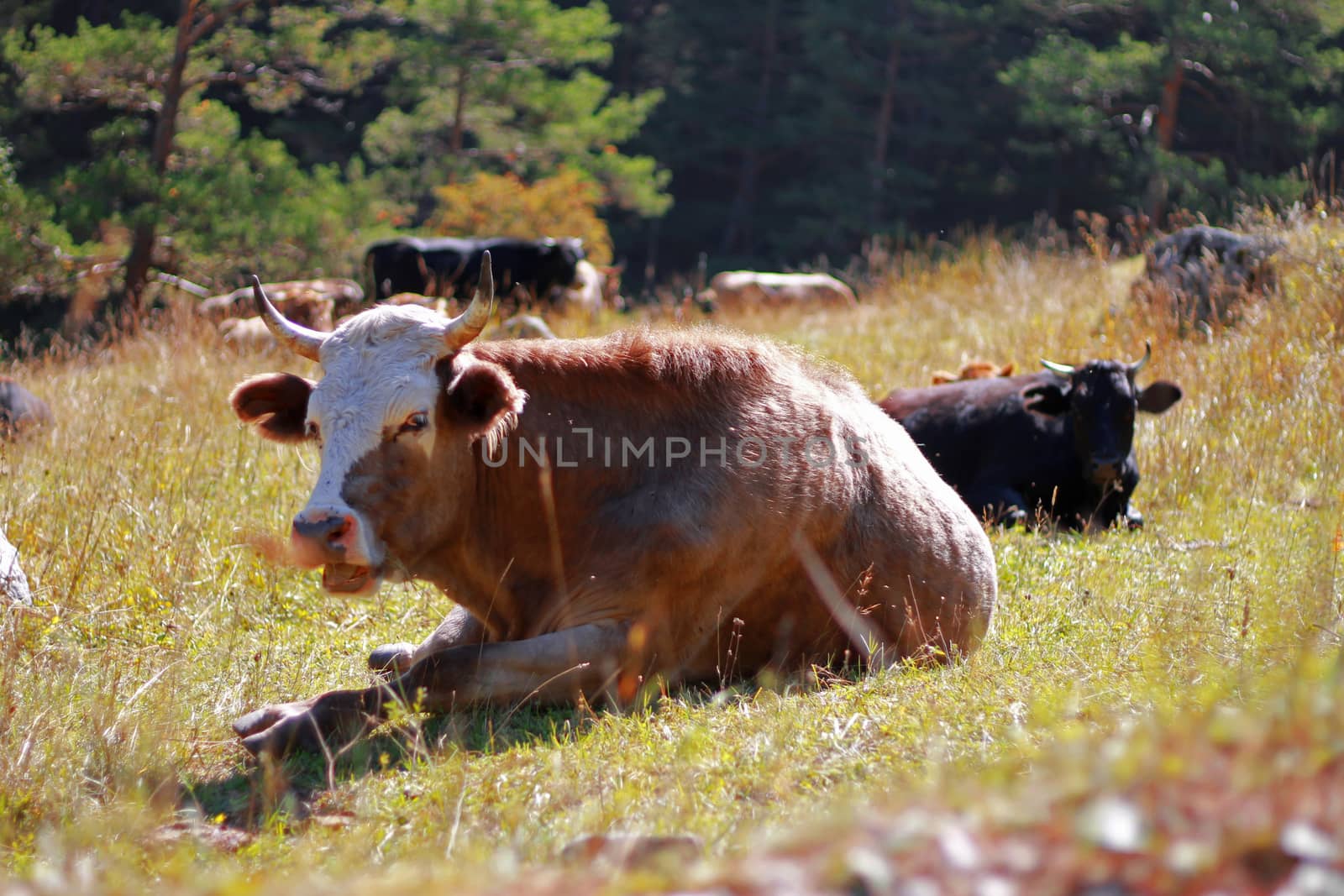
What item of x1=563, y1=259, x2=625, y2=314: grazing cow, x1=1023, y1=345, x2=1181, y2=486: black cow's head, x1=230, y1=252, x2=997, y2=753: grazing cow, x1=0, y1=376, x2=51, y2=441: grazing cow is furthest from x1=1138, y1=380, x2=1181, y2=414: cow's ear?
x1=563, y1=259, x2=625, y2=314: grazing cow

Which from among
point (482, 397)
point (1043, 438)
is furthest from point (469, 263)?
point (482, 397)

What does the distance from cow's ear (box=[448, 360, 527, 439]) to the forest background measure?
12220 millimetres

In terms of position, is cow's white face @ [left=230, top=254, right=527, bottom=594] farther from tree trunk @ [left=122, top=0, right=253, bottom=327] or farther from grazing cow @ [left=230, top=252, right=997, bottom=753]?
tree trunk @ [left=122, top=0, right=253, bottom=327]

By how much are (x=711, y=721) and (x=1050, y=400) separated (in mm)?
6040

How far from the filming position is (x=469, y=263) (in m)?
16.9

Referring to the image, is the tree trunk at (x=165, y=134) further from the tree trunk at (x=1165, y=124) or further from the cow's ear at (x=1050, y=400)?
the tree trunk at (x=1165, y=124)

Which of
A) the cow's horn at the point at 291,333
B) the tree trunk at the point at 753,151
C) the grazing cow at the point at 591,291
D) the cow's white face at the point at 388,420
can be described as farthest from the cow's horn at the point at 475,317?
the tree trunk at the point at 753,151

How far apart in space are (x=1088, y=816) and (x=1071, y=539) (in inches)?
266

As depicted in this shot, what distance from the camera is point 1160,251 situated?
14.0 meters

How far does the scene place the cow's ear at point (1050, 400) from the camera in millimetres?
9453

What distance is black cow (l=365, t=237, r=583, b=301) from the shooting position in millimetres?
16641

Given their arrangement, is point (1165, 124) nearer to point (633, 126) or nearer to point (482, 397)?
point (633, 126)

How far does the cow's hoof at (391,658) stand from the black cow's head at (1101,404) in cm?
549

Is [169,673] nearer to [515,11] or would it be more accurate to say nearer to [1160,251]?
[1160,251]
